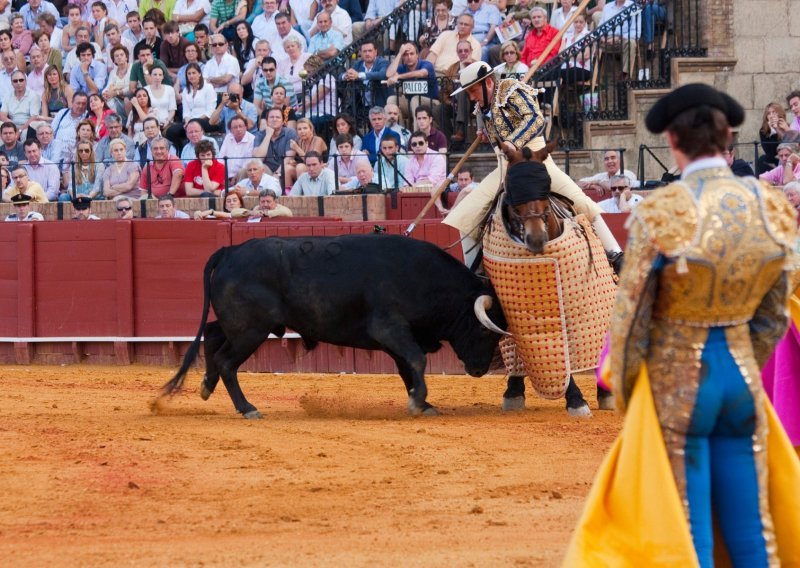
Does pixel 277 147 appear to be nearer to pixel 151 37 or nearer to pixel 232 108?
pixel 232 108

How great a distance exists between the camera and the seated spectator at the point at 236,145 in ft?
45.4

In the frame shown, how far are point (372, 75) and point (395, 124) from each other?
897 millimetres

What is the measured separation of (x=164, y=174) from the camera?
13797mm

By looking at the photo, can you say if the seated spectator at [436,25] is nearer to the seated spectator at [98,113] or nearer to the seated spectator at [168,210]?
the seated spectator at [168,210]

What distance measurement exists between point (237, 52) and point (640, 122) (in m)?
4.34

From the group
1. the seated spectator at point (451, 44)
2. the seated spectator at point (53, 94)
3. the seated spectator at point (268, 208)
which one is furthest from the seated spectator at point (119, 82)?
the seated spectator at point (268, 208)

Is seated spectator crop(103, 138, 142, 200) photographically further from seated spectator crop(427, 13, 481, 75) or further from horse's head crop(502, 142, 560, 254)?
horse's head crop(502, 142, 560, 254)

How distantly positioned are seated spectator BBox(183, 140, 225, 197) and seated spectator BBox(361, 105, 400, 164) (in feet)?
4.43

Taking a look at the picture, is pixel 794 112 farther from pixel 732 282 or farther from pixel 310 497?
pixel 732 282

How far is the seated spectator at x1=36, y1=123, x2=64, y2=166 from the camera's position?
1503 centimetres

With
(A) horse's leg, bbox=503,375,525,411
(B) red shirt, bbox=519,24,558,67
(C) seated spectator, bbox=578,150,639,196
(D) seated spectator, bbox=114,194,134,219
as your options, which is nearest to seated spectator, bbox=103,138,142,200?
(D) seated spectator, bbox=114,194,134,219

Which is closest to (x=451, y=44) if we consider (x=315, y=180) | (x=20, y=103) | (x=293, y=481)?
(x=315, y=180)

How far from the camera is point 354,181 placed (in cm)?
1323

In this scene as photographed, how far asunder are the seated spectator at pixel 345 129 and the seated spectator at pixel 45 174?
106 inches
